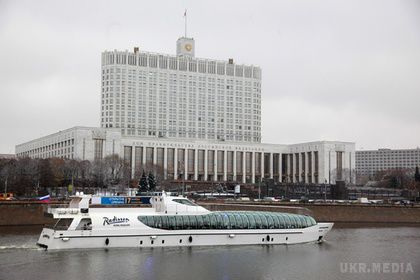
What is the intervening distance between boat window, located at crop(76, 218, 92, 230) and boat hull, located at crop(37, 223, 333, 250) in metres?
0.73

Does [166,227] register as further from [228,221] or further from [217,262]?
[217,262]

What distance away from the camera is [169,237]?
64625 mm

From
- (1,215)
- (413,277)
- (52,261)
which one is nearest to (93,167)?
(1,215)

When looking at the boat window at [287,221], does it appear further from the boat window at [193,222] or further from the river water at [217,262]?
the boat window at [193,222]

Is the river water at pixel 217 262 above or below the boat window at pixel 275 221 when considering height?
below

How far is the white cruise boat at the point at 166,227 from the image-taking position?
202 ft

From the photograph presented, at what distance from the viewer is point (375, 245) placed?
71812 mm

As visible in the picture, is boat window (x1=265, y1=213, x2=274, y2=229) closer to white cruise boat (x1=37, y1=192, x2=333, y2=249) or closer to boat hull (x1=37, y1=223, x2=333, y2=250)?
white cruise boat (x1=37, y1=192, x2=333, y2=249)

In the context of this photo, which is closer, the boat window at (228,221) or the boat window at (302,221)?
the boat window at (228,221)

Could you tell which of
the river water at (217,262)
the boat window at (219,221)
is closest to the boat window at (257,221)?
the river water at (217,262)

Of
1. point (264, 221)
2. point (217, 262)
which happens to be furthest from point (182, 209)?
point (217, 262)

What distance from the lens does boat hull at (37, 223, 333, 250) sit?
60.8m

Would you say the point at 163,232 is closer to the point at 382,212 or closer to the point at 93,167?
the point at 382,212

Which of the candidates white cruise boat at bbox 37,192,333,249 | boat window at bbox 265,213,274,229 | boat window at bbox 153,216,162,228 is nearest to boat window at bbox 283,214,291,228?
white cruise boat at bbox 37,192,333,249
